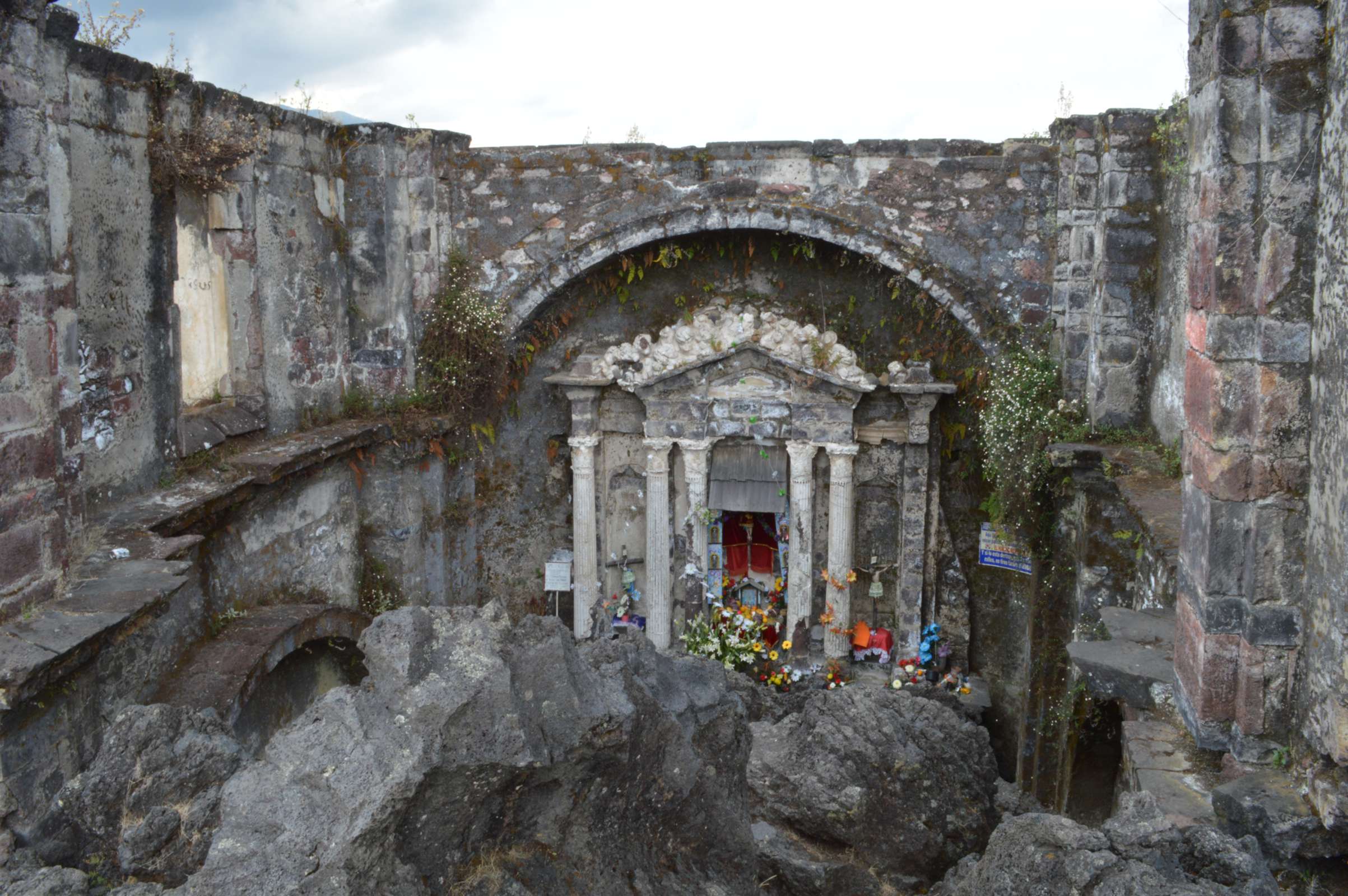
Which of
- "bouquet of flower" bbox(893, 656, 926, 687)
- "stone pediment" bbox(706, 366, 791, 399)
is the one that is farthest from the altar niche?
"bouquet of flower" bbox(893, 656, 926, 687)

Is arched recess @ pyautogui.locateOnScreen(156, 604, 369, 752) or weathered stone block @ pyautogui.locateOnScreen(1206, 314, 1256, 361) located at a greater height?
weathered stone block @ pyautogui.locateOnScreen(1206, 314, 1256, 361)

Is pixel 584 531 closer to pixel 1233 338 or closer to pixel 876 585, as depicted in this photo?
pixel 876 585

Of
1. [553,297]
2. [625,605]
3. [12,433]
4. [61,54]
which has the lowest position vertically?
[625,605]

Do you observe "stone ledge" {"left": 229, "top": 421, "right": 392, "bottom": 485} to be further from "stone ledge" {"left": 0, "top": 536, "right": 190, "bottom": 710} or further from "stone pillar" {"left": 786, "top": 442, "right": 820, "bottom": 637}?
"stone pillar" {"left": 786, "top": 442, "right": 820, "bottom": 637}

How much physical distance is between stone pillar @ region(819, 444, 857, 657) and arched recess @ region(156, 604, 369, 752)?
353 centimetres

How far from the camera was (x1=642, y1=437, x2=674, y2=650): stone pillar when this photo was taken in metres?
8.67

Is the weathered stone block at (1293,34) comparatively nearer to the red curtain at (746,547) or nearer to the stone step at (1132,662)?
the stone step at (1132,662)

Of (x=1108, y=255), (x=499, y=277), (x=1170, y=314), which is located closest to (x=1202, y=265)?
(x=1170, y=314)

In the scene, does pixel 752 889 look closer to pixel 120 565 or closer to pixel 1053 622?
pixel 120 565

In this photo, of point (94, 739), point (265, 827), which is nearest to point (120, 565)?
point (94, 739)

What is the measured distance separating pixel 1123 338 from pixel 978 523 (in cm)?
203

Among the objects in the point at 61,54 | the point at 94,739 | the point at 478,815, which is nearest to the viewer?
the point at 478,815

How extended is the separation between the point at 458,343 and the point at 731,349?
2132 millimetres

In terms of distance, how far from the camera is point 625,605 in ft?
29.7
